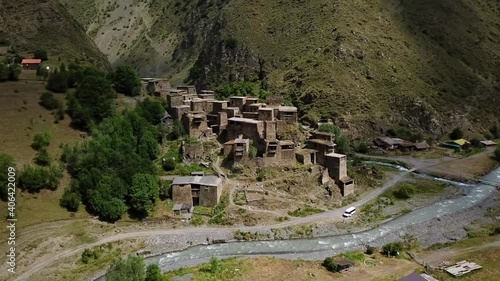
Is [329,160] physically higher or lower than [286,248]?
higher

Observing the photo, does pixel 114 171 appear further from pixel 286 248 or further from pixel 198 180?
pixel 286 248

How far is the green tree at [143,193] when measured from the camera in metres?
44.8

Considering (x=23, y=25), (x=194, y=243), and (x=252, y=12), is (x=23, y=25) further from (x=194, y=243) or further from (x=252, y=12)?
(x=194, y=243)

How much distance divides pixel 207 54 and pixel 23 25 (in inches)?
1442

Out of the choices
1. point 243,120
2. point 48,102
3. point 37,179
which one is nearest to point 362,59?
point 243,120

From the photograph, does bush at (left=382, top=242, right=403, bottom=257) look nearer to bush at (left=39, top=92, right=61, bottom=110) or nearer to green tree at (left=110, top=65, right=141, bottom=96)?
green tree at (left=110, top=65, right=141, bottom=96)

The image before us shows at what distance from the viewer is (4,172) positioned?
41656 mm

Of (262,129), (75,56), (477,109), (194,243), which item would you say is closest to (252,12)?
(75,56)

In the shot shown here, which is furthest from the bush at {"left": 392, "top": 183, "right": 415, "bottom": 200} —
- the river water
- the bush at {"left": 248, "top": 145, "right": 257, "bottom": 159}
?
the bush at {"left": 248, "top": 145, "right": 257, "bottom": 159}

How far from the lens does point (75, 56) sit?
81.9 metres

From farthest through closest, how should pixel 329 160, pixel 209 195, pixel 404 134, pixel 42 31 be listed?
pixel 42 31
pixel 404 134
pixel 329 160
pixel 209 195

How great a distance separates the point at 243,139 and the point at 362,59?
Answer: 43204 mm

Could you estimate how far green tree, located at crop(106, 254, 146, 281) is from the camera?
3192 centimetres

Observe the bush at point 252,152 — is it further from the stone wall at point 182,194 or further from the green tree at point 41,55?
the green tree at point 41,55
